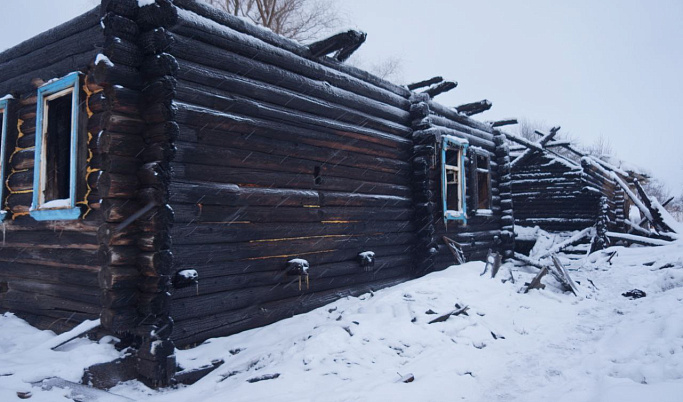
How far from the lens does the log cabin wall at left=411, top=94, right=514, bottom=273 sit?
951 cm

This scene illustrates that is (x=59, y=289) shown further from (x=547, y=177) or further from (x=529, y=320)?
(x=547, y=177)

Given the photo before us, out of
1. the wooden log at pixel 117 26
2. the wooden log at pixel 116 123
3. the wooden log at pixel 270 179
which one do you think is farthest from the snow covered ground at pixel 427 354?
the wooden log at pixel 117 26

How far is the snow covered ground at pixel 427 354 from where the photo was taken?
13.2 feet

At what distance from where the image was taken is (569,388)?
4.04 m

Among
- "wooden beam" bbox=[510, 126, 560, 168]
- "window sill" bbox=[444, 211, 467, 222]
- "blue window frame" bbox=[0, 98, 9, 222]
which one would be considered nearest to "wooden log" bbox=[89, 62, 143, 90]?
"blue window frame" bbox=[0, 98, 9, 222]

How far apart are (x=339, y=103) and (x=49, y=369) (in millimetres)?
5570

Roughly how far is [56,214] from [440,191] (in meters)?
7.54

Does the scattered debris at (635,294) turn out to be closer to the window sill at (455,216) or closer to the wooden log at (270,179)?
the window sill at (455,216)

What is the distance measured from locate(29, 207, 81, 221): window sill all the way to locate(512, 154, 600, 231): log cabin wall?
15.7m

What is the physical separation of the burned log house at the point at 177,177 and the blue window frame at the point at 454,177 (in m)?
2.52

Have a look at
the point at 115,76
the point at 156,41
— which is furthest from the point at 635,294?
the point at 115,76

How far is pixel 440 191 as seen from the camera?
34.0ft

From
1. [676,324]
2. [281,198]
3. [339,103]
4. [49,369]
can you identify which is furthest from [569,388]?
[339,103]

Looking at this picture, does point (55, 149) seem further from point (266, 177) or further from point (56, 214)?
point (266, 177)
